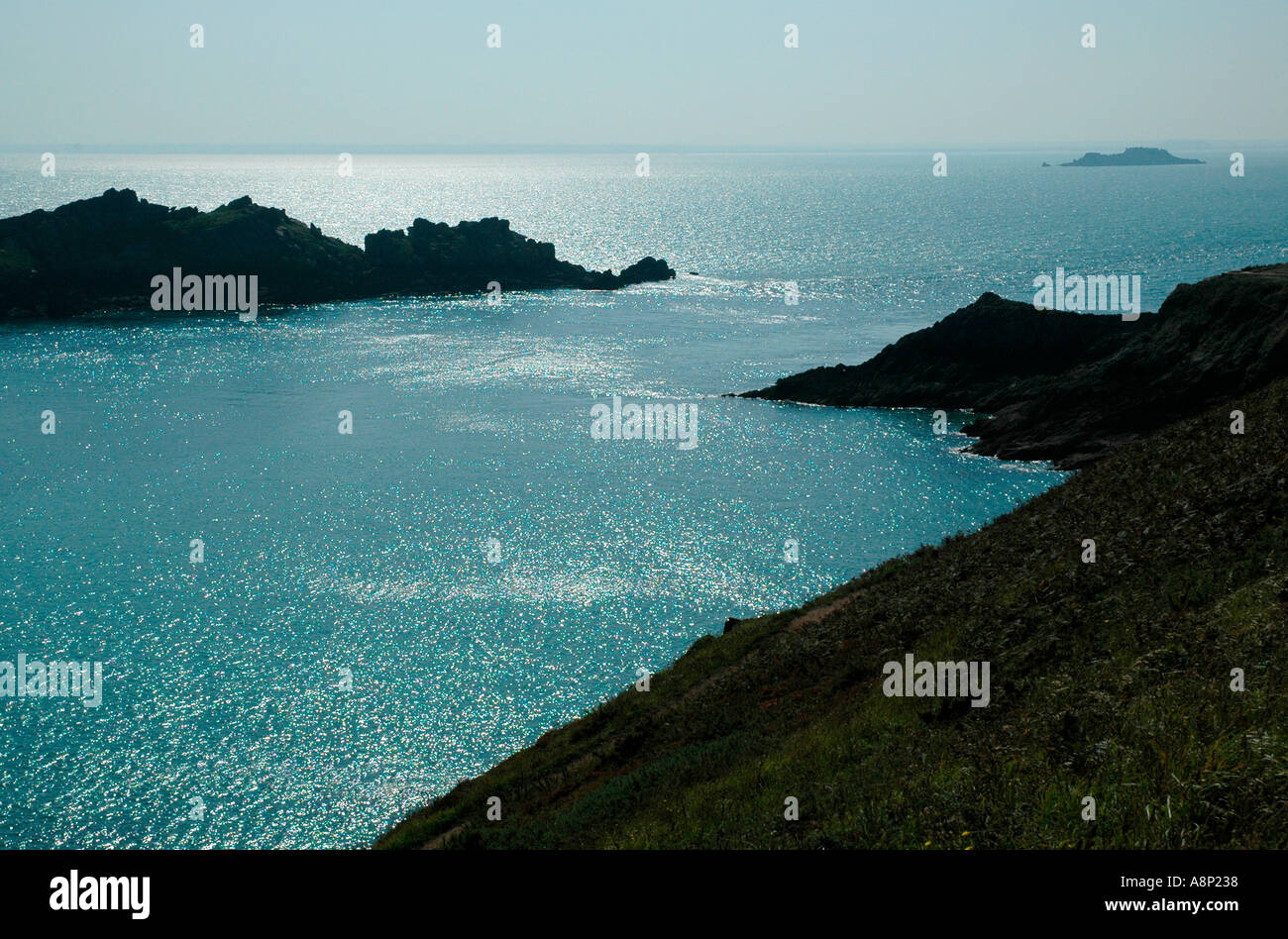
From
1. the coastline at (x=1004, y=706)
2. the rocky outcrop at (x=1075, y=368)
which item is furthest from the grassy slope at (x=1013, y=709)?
the rocky outcrop at (x=1075, y=368)

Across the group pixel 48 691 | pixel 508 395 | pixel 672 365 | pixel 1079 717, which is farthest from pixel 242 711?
pixel 672 365

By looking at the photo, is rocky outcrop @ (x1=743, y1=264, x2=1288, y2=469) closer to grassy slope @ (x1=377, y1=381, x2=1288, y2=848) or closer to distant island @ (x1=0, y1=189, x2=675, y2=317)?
grassy slope @ (x1=377, y1=381, x2=1288, y2=848)

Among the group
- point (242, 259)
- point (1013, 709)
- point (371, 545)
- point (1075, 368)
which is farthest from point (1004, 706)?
point (242, 259)

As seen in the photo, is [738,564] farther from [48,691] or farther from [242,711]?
[48,691]

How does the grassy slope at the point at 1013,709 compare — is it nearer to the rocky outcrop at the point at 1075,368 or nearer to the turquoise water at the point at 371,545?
the turquoise water at the point at 371,545

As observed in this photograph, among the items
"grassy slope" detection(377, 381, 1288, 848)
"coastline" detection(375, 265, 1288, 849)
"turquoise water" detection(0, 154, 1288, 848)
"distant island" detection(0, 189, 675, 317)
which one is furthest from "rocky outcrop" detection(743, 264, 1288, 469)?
"distant island" detection(0, 189, 675, 317)

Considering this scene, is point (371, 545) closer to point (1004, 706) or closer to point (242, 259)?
point (1004, 706)
